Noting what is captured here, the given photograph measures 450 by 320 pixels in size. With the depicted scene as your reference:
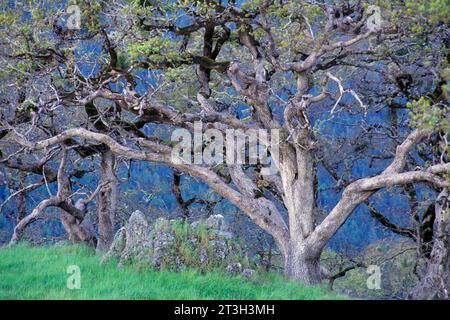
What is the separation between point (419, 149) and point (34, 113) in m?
7.38

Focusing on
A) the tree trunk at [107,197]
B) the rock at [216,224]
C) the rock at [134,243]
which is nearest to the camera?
the rock at [134,243]

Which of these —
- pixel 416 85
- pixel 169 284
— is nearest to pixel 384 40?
pixel 416 85

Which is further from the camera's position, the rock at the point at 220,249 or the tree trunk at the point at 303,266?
Result: the tree trunk at the point at 303,266

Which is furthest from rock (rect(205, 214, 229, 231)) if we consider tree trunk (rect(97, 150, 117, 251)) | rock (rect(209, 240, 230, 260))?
tree trunk (rect(97, 150, 117, 251))

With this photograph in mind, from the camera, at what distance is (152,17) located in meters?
A: 13.7

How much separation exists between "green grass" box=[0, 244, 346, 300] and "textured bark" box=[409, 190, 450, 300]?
244 centimetres

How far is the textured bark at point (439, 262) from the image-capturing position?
13539mm

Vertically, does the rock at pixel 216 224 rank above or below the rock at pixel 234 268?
above

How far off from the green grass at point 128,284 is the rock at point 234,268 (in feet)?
0.74

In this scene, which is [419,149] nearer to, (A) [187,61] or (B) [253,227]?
(A) [187,61]

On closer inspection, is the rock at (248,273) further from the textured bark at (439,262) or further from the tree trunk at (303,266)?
the textured bark at (439,262)

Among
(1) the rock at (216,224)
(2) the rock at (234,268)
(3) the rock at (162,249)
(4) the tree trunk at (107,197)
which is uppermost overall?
(4) the tree trunk at (107,197)

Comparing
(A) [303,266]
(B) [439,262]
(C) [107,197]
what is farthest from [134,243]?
(B) [439,262]

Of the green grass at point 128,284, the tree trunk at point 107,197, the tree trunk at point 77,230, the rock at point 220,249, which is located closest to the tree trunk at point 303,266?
the green grass at point 128,284
